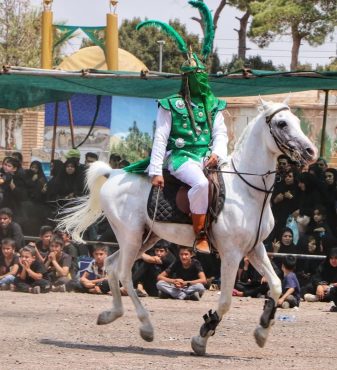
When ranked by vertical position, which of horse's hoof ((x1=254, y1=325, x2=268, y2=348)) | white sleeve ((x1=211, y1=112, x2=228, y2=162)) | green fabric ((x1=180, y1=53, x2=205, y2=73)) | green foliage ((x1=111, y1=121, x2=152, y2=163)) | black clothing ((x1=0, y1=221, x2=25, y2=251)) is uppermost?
green fabric ((x1=180, y1=53, x2=205, y2=73))

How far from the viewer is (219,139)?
32.1 feet

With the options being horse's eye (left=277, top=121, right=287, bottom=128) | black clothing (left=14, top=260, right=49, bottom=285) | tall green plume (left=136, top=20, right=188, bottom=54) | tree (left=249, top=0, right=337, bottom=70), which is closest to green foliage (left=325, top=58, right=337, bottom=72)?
tree (left=249, top=0, right=337, bottom=70)

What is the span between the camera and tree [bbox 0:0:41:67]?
38969 mm

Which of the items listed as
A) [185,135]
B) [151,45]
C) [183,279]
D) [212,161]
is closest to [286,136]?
[212,161]

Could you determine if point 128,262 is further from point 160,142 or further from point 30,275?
point 30,275

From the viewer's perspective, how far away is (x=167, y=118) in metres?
9.73

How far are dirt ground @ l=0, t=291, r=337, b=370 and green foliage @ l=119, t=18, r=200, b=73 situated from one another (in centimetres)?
4605

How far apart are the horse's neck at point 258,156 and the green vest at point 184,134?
1.43 feet

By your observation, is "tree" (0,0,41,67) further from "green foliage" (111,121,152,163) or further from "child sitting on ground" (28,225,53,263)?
"child sitting on ground" (28,225,53,263)

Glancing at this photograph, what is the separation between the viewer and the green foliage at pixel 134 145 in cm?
2202

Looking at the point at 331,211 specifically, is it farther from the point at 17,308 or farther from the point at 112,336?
the point at 112,336

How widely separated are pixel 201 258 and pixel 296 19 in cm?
2930

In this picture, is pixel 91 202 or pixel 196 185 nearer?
pixel 196 185

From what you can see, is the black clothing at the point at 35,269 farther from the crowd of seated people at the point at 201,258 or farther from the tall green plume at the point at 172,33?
the tall green plume at the point at 172,33
